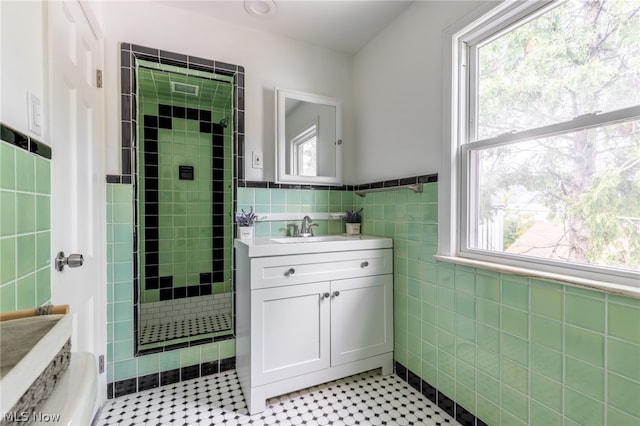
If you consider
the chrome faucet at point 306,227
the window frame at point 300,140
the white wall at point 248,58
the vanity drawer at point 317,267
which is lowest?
the vanity drawer at point 317,267

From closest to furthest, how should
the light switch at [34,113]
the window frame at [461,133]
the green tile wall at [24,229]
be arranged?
the green tile wall at [24,229] < the light switch at [34,113] < the window frame at [461,133]

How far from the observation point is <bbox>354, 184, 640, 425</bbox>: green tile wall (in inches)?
38.1

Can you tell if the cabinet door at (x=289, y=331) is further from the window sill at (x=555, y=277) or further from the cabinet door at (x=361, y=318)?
the window sill at (x=555, y=277)

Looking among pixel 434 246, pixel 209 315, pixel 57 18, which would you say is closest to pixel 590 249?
pixel 434 246

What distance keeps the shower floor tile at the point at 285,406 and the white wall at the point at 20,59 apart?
1.41 meters

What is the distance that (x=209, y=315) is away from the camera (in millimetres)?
2406

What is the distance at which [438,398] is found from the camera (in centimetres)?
159

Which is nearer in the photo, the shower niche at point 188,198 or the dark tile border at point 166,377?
the dark tile border at point 166,377

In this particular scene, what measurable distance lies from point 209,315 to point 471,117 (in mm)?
2383

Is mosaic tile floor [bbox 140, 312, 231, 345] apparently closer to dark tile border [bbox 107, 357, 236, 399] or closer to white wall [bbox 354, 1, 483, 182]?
dark tile border [bbox 107, 357, 236, 399]

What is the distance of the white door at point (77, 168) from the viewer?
3.49ft

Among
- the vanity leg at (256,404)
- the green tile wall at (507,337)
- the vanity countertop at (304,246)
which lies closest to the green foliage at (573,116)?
the green tile wall at (507,337)

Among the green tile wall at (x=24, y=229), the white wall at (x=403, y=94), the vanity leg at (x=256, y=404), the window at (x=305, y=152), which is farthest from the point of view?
the window at (x=305, y=152)

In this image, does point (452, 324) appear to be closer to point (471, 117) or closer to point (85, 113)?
point (471, 117)
